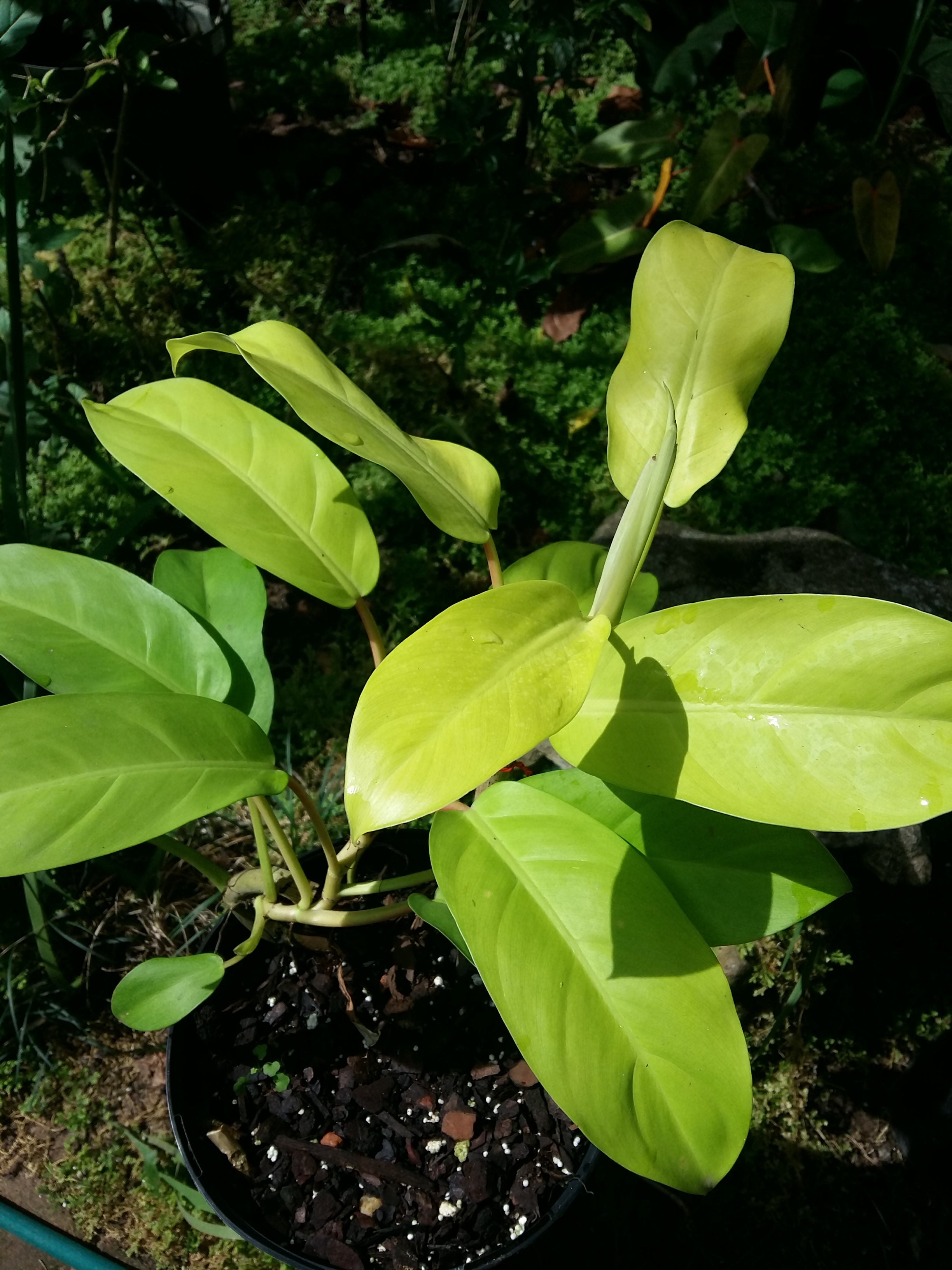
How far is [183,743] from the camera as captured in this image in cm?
73

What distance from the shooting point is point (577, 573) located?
95 cm

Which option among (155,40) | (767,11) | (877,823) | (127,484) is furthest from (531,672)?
(767,11)

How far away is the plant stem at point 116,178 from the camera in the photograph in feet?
5.71

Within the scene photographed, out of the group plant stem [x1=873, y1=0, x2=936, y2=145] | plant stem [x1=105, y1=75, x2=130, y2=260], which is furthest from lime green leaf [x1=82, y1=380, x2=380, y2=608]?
plant stem [x1=873, y1=0, x2=936, y2=145]

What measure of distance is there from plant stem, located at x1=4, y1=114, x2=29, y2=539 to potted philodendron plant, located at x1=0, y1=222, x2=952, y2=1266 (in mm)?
295

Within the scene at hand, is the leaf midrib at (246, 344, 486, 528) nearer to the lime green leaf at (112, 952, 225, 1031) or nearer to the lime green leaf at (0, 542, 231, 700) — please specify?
the lime green leaf at (0, 542, 231, 700)

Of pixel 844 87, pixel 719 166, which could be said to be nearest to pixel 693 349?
pixel 719 166

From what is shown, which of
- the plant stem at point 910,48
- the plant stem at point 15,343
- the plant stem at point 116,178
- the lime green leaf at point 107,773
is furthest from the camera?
the plant stem at point 910,48

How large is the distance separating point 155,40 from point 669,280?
1.39 m

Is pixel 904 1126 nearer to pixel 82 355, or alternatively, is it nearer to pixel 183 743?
pixel 183 743

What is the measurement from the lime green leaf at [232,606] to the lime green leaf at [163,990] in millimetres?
255

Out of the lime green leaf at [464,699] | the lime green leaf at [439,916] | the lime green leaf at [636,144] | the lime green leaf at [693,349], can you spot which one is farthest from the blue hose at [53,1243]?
the lime green leaf at [636,144]

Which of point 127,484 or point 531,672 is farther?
point 127,484

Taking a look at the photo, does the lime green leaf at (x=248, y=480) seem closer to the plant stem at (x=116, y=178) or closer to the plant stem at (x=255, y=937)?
the plant stem at (x=255, y=937)
